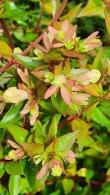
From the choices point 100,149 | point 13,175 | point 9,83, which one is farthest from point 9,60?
point 100,149

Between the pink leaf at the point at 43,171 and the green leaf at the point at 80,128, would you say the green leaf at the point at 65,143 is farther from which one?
the green leaf at the point at 80,128

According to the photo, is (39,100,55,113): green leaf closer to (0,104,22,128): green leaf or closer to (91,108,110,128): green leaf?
(0,104,22,128): green leaf

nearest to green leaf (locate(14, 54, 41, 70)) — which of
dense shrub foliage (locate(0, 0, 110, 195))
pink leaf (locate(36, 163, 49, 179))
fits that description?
dense shrub foliage (locate(0, 0, 110, 195))

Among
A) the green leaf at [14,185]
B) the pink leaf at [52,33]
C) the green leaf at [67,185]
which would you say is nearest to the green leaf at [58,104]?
the pink leaf at [52,33]

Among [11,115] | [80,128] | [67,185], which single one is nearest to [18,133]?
[11,115]

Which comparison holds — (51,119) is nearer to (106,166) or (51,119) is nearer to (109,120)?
(109,120)

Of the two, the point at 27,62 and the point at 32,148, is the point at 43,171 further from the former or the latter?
the point at 27,62
